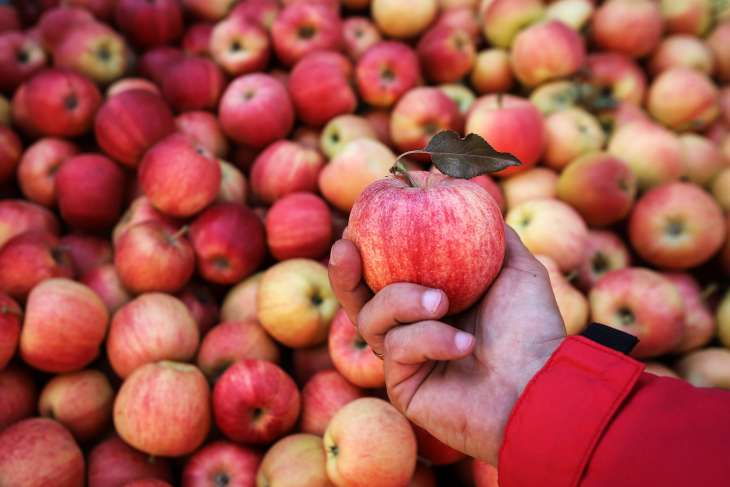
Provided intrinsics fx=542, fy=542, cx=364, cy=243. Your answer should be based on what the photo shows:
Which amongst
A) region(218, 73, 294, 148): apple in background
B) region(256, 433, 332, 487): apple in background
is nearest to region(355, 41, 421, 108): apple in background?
region(218, 73, 294, 148): apple in background

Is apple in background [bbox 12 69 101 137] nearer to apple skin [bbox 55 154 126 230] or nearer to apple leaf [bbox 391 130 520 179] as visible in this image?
apple skin [bbox 55 154 126 230]

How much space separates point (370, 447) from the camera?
134 centimetres

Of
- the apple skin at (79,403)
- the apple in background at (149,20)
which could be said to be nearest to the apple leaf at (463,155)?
the apple skin at (79,403)

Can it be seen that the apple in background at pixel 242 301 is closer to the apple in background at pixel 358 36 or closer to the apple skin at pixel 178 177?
the apple skin at pixel 178 177

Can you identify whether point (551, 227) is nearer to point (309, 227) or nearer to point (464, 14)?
point (309, 227)

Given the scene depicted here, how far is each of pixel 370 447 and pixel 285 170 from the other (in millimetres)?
1186

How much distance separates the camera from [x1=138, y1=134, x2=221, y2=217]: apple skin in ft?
6.25

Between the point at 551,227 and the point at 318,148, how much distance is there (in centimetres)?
106

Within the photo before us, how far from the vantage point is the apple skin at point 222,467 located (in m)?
1.49

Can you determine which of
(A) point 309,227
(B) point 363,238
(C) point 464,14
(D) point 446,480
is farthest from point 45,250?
(C) point 464,14

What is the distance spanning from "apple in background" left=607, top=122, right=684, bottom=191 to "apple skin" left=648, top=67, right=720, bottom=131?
12.9 inches

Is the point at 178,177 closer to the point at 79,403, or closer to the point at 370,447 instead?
the point at 79,403

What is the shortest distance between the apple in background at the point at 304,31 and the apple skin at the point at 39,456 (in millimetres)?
1820

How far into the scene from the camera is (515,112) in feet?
6.88
